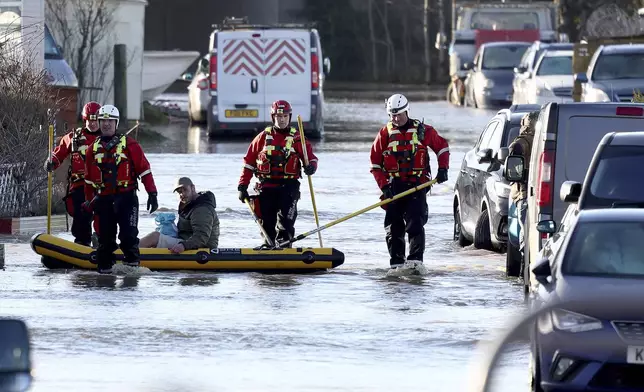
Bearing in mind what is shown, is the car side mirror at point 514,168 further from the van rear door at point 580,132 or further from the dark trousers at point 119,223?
the dark trousers at point 119,223

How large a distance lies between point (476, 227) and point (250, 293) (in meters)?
3.44

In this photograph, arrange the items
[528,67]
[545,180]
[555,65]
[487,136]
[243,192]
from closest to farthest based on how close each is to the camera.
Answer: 1. [545,180]
2. [243,192]
3. [487,136]
4. [555,65]
5. [528,67]

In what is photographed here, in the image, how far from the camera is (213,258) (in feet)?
49.5

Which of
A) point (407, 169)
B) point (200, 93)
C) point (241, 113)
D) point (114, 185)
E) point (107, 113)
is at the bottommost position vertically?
point (241, 113)

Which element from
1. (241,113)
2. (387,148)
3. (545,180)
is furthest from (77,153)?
(241,113)

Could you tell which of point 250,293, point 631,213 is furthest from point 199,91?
point 631,213

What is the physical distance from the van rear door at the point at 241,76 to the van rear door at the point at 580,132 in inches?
778

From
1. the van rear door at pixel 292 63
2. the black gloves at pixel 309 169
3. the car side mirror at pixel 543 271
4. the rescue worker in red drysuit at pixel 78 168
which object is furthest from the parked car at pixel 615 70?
the car side mirror at pixel 543 271

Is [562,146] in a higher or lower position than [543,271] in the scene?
higher

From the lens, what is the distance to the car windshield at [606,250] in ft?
30.2

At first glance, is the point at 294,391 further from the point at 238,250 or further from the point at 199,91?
the point at 199,91

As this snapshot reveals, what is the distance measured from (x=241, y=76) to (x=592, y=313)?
2480 cm

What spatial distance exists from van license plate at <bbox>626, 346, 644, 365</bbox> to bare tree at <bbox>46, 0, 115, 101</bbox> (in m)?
27.5

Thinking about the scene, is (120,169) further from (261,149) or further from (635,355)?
(635,355)
